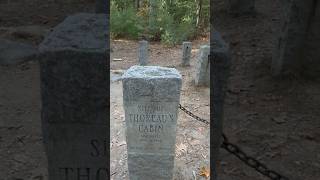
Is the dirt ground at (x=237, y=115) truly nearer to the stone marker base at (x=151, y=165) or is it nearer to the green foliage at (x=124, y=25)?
the stone marker base at (x=151, y=165)

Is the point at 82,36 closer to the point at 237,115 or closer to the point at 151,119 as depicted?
the point at 151,119

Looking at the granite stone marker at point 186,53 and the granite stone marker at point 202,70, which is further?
the granite stone marker at point 186,53

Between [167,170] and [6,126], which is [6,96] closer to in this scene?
[6,126]

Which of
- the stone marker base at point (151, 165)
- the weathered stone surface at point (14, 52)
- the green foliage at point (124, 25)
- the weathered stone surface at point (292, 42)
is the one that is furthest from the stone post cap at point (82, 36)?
the green foliage at point (124, 25)

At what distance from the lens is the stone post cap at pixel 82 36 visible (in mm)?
1183

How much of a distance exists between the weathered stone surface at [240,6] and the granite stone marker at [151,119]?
A: 29.2 inches

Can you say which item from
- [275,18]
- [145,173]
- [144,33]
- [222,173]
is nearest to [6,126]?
[145,173]

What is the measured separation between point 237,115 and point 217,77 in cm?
99

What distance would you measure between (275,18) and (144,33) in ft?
16.1

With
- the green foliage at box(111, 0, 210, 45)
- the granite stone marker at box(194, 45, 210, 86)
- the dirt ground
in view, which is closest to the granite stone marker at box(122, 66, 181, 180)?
the dirt ground

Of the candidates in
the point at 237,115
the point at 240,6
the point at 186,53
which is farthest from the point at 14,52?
the point at 186,53

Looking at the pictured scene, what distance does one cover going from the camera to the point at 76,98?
47.7 inches

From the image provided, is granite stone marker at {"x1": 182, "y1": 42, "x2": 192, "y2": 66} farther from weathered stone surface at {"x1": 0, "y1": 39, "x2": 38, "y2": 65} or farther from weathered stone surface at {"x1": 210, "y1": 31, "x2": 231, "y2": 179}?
weathered stone surface at {"x1": 210, "y1": 31, "x2": 231, "y2": 179}

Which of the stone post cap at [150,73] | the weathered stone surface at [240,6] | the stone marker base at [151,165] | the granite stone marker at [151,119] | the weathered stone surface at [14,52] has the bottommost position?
the stone marker base at [151,165]
